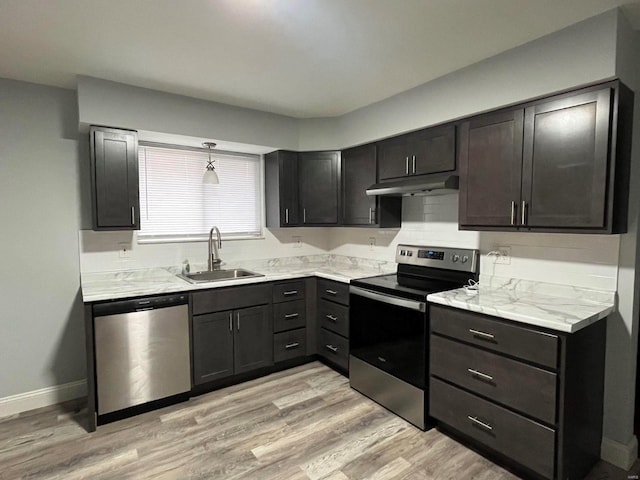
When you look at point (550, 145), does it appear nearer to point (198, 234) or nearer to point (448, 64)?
point (448, 64)

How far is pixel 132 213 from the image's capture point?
284 cm

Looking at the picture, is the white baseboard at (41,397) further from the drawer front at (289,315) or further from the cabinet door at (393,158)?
the cabinet door at (393,158)

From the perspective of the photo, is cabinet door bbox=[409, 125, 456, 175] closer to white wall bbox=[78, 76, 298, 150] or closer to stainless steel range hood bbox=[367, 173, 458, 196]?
stainless steel range hood bbox=[367, 173, 458, 196]

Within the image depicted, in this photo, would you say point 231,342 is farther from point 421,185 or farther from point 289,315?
point 421,185

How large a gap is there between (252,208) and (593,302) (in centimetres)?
310

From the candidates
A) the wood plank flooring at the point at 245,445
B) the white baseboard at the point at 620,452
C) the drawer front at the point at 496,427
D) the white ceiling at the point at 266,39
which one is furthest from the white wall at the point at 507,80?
the wood plank flooring at the point at 245,445

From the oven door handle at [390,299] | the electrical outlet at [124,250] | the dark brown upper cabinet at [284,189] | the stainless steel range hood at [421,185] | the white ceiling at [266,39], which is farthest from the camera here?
the dark brown upper cabinet at [284,189]

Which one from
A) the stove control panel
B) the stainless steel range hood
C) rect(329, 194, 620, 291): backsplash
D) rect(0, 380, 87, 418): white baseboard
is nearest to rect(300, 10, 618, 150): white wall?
the stainless steel range hood

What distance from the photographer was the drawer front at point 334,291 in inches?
126

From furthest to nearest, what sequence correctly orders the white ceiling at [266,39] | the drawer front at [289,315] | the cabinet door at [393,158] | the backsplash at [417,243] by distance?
the drawer front at [289,315], the cabinet door at [393,158], the backsplash at [417,243], the white ceiling at [266,39]

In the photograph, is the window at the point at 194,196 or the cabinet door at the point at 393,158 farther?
the window at the point at 194,196

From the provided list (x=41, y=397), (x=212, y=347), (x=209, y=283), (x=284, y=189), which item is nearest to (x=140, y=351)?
(x=212, y=347)

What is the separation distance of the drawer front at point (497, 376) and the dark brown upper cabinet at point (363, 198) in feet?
4.35

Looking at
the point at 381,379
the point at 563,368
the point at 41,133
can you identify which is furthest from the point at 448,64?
the point at 41,133
